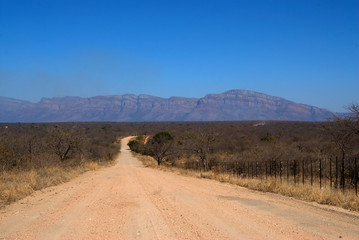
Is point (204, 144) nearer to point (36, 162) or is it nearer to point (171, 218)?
point (36, 162)

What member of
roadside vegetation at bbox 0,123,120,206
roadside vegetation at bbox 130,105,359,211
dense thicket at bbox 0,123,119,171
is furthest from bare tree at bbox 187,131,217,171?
dense thicket at bbox 0,123,119,171

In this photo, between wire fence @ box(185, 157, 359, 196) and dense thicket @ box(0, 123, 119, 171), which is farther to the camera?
dense thicket @ box(0, 123, 119, 171)

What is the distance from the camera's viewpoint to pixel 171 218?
827cm

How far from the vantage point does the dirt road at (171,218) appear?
6996mm

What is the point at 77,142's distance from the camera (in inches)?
1189

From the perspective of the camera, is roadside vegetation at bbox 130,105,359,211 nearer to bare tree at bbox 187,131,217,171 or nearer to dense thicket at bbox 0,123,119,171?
bare tree at bbox 187,131,217,171

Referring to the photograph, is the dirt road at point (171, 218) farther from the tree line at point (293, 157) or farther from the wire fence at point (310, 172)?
the tree line at point (293, 157)

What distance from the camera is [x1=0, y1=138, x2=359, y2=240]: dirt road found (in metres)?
7.00

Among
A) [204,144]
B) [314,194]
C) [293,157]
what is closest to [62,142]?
[204,144]

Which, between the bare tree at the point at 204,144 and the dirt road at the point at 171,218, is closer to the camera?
the dirt road at the point at 171,218

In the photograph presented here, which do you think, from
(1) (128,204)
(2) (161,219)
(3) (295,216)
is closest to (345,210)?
(3) (295,216)

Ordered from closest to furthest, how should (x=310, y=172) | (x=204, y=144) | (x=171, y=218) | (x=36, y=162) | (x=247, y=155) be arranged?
(x=171, y=218), (x=36, y=162), (x=310, y=172), (x=204, y=144), (x=247, y=155)

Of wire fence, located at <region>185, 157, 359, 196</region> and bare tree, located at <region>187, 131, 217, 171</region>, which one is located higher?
bare tree, located at <region>187, 131, 217, 171</region>

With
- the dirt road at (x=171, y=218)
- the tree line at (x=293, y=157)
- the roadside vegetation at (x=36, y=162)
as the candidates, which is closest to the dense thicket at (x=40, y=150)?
the roadside vegetation at (x=36, y=162)
